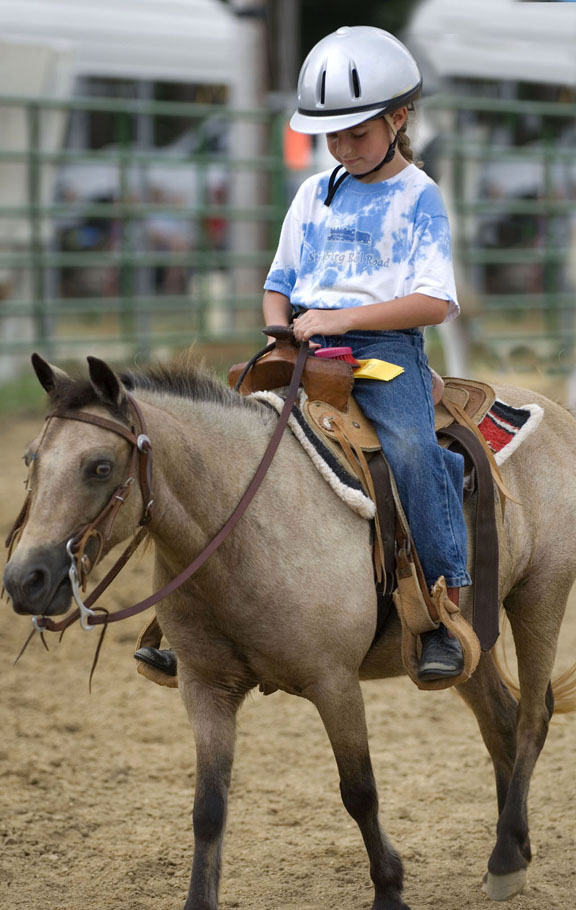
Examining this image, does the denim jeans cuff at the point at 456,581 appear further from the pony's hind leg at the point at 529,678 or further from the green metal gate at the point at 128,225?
the green metal gate at the point at 128,225

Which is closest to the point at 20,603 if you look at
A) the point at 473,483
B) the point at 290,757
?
the point at 473,483

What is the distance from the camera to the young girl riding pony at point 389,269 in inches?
115

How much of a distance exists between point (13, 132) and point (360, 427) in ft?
28.9

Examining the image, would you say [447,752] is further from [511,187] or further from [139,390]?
[511,187]

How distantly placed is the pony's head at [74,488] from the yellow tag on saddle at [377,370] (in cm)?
69

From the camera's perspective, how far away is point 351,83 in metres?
2.93

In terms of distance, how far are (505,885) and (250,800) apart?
1.07m

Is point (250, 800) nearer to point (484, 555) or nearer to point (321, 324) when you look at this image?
point (484, 555)

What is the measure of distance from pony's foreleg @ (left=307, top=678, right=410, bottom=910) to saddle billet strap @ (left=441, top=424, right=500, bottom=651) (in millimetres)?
469

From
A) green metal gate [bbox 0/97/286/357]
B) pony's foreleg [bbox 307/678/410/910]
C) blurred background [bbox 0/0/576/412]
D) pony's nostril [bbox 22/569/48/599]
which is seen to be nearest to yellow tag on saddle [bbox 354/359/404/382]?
pony's foreleg [bbox 307/678/410/910]

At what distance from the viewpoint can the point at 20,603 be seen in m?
2.40

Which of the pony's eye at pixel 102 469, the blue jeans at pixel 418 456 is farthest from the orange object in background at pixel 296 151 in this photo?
the pony's eye at pixel 102 469

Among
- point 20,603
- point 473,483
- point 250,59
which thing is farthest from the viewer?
point 250,59

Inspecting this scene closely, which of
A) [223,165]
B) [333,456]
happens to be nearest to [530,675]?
[333,456]
